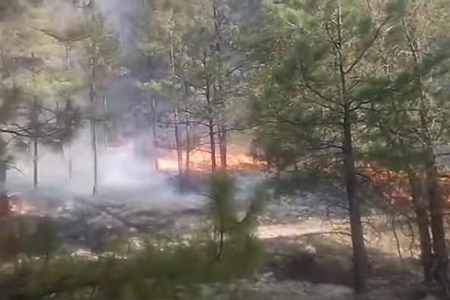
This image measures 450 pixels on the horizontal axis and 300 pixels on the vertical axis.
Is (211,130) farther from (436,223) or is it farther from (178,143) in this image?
(436,223)

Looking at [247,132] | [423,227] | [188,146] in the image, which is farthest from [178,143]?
[423,227]

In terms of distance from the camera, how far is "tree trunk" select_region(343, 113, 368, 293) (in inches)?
66.8

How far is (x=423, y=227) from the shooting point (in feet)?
5.75

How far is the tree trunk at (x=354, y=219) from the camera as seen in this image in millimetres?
1696

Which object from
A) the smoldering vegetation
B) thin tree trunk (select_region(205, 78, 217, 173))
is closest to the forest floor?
the smoldering vegetation

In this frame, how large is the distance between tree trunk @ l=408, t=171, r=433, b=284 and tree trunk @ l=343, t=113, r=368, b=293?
6.4 inches

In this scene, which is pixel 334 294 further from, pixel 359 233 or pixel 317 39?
pixel 317 39

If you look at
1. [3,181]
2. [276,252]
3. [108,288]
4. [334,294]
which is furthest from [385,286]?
[3,181]

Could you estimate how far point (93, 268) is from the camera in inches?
60.4

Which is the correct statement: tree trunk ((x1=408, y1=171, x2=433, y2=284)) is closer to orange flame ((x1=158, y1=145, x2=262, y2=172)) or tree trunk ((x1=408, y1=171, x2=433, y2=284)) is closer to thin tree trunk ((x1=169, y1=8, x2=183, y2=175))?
orange flame ((x1=158, y1=145, x2=262, y2=172))

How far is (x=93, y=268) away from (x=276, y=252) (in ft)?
1.59

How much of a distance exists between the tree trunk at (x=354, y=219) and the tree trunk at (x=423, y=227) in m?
0.16

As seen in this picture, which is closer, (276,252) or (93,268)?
(93,268)

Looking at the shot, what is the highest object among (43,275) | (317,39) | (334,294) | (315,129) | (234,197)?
(317,39)
